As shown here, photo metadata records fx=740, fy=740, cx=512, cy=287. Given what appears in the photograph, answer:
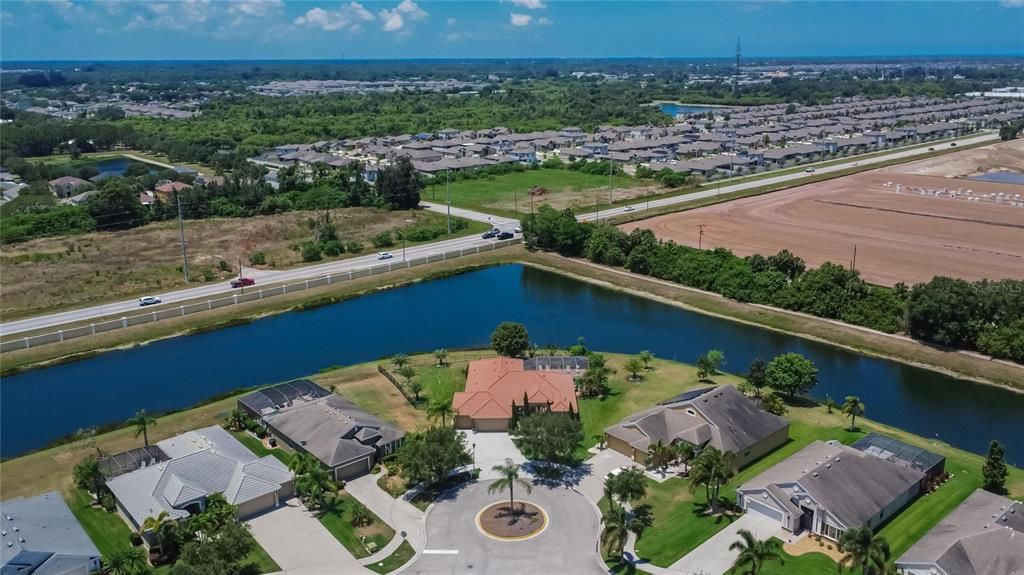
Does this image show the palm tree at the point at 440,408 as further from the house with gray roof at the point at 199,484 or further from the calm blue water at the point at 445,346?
the calm blue water at the point at 445,346

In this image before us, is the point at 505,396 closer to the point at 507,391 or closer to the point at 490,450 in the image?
the point at 507,391

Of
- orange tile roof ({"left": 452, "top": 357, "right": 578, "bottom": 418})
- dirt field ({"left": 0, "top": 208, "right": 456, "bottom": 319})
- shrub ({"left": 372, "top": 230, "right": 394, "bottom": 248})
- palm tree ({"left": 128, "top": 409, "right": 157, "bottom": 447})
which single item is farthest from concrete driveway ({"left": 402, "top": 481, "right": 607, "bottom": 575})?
shrub ({"left": 372, "top": 230, "right": 394, "bottom": 248})

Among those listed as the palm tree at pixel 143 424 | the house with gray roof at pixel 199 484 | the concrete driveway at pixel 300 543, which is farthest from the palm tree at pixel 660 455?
the palm tree at pixel 143 424

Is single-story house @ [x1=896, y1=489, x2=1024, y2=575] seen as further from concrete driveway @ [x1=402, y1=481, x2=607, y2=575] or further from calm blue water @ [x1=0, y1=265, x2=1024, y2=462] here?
concrete driveway @ [x1=402, y1=481, x2=607, y2=575]

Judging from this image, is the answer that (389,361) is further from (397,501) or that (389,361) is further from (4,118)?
(4,118)

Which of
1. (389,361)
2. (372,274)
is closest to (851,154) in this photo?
(372,274)

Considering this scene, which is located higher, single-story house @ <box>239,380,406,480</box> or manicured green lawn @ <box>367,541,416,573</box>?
single-story house @ <box>239,380,406,480</box>

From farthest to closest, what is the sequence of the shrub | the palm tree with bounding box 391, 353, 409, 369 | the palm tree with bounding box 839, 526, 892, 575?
the shrub, the palm tree with bounding box 391, 353, 409, 369, the palm tree with bounding box 839, 526, 892, 575
